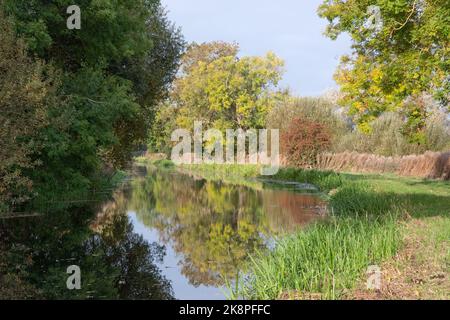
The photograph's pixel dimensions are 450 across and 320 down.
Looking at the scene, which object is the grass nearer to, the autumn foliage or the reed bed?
the reed bed

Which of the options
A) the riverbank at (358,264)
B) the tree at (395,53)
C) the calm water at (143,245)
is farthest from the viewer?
the tree at (395,53)

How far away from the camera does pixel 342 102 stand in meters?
19.6

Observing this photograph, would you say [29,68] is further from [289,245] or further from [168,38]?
[168,38]

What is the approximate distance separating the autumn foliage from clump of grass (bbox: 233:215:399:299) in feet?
91.3

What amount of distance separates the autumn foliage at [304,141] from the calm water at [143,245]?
15.6 m

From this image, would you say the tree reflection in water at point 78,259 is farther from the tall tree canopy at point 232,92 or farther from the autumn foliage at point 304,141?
the tall tree canopy at point 232,92

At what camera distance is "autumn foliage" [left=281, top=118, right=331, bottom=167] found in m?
38.4

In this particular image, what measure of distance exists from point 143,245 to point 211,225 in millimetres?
3629

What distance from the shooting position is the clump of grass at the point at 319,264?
753 cm

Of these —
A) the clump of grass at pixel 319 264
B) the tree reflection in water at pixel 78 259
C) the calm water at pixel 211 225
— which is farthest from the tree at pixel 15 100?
the clump of grass at pixel 319 264

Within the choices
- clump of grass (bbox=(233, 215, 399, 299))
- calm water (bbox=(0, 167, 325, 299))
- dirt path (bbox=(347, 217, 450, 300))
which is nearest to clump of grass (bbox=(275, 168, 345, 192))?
calm water (bbox=(0, 167, 325, 299))

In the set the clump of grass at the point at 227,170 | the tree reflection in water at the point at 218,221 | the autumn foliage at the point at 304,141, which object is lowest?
the clump of grass at the point at 227,170

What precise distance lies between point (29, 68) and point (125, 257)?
5233 mm
